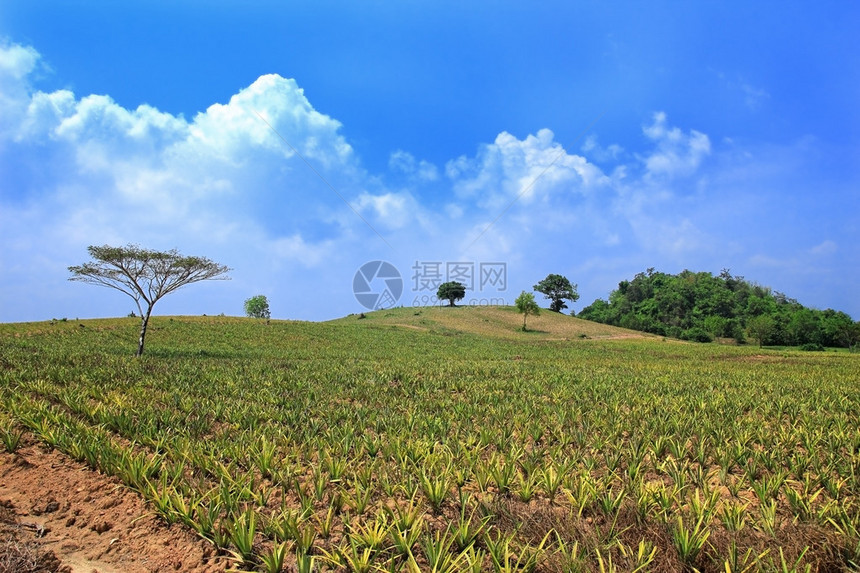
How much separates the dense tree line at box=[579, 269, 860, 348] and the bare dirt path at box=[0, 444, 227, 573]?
3068 inches

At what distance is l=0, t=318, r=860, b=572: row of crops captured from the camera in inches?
144

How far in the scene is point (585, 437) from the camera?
717 centimetres

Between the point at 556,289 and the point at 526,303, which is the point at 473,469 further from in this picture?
the point at 556,289

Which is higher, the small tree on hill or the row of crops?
the small tree on hill

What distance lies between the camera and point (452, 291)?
107 metres

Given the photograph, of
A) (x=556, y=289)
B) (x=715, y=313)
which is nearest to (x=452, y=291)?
(x=556, y=289)

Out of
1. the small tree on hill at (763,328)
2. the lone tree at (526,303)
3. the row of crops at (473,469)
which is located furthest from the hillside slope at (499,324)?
the row of crops at (473,469)

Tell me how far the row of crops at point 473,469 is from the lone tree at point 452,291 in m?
94.3

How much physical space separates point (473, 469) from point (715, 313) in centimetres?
11367

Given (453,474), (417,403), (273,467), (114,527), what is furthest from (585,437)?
(114,527)

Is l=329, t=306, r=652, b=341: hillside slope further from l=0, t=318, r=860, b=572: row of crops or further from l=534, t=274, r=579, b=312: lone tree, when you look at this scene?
l=0, t=318, r=860, b=572: row of crops

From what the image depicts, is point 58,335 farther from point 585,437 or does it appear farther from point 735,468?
point 735,468

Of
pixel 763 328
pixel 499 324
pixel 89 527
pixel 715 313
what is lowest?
pixel 89 527

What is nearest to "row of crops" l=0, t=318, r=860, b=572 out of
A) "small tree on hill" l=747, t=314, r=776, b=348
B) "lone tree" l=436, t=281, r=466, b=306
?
"small tree on hill" l=747, t=314, r=776, b=348
